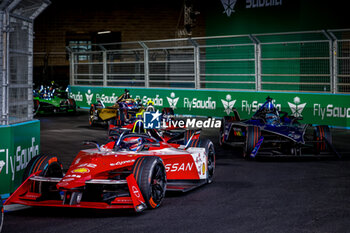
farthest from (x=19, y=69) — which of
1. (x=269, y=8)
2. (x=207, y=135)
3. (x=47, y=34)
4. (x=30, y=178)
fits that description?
(x=47, y=34)

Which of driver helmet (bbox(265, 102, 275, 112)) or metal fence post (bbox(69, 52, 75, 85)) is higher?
metal fence post (bbox(69, 52, 75, 85))

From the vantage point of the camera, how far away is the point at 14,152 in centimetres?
778

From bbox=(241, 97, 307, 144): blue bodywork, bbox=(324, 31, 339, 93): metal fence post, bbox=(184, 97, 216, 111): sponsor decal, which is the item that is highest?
bbox=(324, 31, 339, 93): metal fence post

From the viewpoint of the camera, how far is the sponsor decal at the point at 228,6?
27.9m

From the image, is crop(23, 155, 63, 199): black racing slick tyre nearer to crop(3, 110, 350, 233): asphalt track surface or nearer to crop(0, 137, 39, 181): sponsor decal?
crop(3, 110, 350, 233): asphalt track surface

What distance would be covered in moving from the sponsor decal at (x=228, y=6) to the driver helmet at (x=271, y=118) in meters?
16.3

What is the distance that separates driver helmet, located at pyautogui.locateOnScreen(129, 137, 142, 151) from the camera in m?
8.09

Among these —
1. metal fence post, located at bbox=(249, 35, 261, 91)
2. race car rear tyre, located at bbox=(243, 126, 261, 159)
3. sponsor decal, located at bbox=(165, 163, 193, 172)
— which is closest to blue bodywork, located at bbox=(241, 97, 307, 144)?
Result: race car rear tyre, located at bbox=(243, 126, 261, 159)

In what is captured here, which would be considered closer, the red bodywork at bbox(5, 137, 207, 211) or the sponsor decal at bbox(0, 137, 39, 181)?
the red bodywork at bbox(5, 137, 207, 211)

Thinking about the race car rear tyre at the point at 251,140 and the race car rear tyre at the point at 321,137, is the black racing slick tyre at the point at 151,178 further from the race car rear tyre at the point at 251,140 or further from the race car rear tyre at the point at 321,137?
the race car rear tyre at the point at 321,137

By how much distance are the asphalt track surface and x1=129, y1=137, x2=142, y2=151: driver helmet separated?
0.85 m

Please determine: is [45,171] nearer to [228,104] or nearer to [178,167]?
[178,167]

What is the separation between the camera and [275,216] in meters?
6.54

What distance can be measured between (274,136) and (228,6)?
1756 cm
